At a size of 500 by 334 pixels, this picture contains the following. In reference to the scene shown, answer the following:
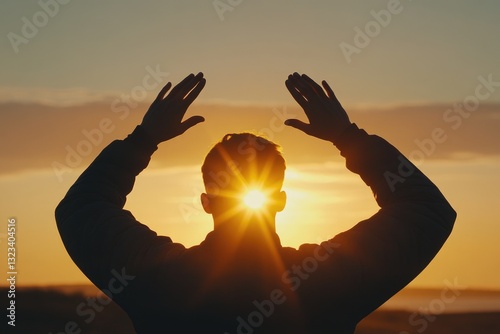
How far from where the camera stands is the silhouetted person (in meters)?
4.28

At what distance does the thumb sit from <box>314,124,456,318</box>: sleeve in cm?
40

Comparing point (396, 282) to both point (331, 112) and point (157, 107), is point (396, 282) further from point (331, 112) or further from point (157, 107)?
point (157, 107)

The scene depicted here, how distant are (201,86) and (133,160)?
528mm

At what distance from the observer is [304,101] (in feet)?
15.7

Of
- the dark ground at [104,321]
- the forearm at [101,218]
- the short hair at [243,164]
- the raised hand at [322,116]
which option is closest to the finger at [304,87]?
the raised hand at [322,116]

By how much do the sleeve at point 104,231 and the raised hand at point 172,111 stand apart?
334 mm

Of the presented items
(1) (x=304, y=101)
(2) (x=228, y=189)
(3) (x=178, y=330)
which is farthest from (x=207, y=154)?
(3) (x=178, y=330)

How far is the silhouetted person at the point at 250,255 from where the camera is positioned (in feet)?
14.0

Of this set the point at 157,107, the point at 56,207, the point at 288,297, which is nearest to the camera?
the point at 288,297

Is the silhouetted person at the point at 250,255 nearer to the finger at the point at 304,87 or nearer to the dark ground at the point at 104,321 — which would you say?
the finger at the point at 304,87

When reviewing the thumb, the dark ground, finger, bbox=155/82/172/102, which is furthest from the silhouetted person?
the dark ground

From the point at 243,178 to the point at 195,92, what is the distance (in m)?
0.74

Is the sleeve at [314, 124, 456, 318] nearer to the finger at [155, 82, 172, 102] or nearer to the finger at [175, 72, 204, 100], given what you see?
the finger at [175, 72, 204, 100]

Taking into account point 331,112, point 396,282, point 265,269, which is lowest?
point 396,282
